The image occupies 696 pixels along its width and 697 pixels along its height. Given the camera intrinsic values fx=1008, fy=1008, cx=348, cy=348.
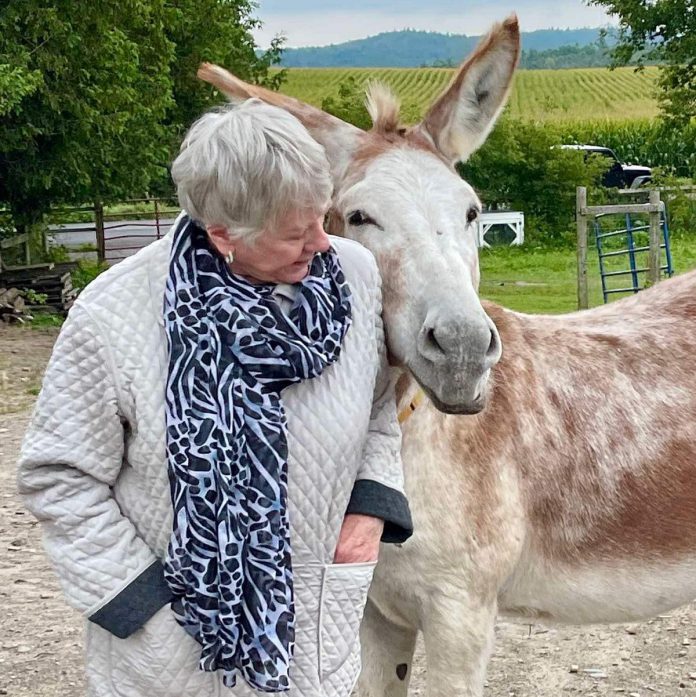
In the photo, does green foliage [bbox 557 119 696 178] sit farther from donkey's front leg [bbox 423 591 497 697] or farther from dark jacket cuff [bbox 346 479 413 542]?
dark jacket cuff [bbox 346 479 413 542]

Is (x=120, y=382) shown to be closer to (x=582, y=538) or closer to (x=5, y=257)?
(x=582, y=538)

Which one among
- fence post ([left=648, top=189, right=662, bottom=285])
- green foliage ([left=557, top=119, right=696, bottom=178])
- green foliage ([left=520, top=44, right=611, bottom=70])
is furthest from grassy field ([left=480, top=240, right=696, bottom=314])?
green foliage ([left=520, top=44, right=611, bottom=70])

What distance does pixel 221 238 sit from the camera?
1890 millimetres

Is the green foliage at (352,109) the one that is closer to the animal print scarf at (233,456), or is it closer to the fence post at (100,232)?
the fence post at (100,232)

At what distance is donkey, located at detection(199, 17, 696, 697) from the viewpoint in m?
2.33

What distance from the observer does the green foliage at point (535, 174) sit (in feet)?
82.9

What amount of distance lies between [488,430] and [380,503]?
869mm

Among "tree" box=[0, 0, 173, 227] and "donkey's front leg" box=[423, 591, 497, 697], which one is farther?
"tree" box=[0, 0, 173, 227]

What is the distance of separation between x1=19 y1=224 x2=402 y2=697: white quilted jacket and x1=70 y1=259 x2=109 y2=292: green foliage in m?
15.2

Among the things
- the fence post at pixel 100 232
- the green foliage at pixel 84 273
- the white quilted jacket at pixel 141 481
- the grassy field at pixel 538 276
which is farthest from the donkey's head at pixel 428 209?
the fence post at pixel 100 232

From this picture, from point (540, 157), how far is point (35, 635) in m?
23.2

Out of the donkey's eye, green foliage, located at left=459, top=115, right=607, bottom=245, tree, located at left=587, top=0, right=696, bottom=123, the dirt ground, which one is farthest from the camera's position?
green foliage, located at left=459, top=115, right=607, bottom=245

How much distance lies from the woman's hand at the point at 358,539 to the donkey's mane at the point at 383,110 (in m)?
1.16

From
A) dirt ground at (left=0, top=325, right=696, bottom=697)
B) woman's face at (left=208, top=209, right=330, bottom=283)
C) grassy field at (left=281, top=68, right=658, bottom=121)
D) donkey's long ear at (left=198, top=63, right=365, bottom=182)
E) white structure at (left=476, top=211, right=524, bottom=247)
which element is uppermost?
grassy field at (left=281, top=68, right=658, bottom=121)
